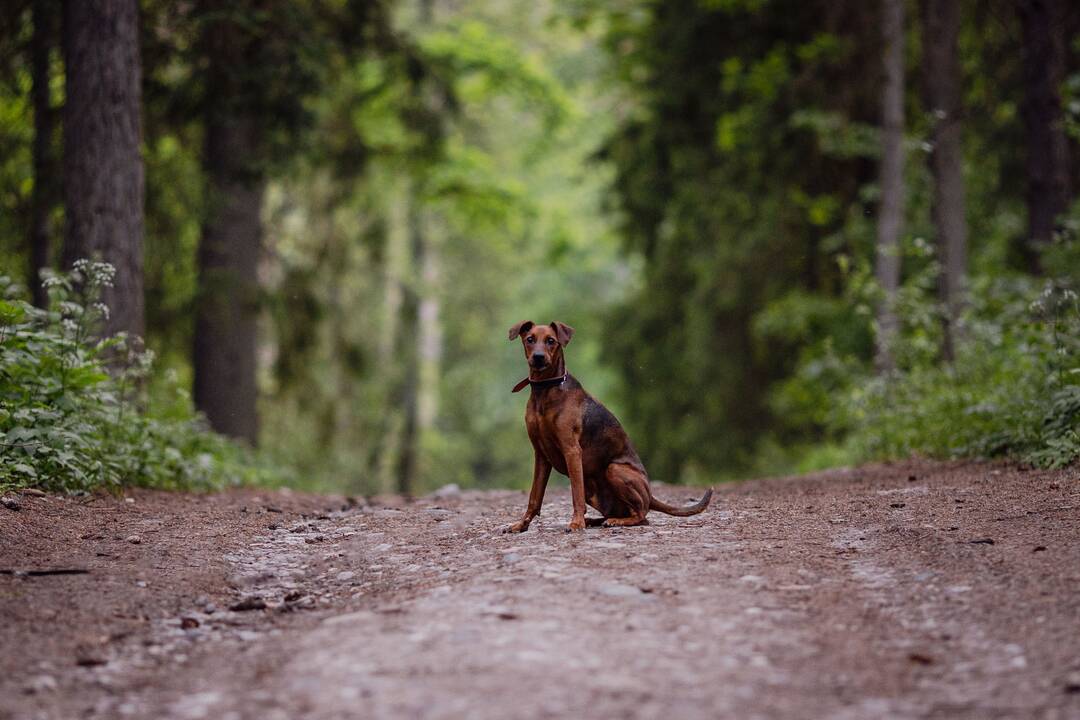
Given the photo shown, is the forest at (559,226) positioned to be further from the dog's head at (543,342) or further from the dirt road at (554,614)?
the dog's head at (543,342)

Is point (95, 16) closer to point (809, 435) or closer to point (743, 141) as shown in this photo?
point (743, 141)

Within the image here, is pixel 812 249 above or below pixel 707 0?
below

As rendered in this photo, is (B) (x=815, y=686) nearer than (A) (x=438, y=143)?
Yes

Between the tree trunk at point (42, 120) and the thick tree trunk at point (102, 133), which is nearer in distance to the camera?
the thick tree trunk at point (102, 133)

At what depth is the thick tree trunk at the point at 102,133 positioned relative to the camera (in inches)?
413

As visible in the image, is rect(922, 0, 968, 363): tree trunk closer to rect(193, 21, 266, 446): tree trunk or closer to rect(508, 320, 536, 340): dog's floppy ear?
rect(193, 21, 266, 446): tree trunk

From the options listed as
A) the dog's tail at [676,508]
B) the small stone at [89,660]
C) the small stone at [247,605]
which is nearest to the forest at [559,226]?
Answer: the dog's tail at [676,508]

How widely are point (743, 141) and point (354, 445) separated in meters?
10.0

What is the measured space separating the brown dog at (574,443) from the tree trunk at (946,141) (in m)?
8.85

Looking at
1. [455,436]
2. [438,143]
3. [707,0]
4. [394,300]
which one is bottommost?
[455,436]

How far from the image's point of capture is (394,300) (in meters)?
30.7

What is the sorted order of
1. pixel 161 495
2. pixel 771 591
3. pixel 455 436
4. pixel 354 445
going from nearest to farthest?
pixel 771 591
pixel 161 495
pixel 354 445
pixel 455 436

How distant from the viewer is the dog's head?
6.80 m

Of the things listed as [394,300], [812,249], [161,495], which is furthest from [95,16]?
[394,300]
